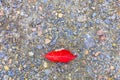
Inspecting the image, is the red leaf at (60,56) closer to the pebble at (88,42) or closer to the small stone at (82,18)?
the pebble at (88,42)

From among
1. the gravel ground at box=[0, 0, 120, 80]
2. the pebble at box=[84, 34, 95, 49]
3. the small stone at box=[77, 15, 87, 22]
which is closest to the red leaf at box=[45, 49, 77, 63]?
the gravel ground at box=[0, 0, 120, 80]

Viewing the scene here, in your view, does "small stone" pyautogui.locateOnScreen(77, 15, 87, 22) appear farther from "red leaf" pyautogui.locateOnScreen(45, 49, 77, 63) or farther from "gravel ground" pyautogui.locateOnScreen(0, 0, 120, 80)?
"red leaf" pyautogui.locateOnScreen(45, 49, 77, 63)

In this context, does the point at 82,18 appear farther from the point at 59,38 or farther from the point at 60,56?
the point at 60,56

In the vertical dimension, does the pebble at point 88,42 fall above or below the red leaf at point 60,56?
above

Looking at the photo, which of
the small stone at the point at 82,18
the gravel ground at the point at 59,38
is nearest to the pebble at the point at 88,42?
the gravel ground at the point at 59,38

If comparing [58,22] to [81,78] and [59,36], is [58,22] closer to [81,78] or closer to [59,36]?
[59,36]

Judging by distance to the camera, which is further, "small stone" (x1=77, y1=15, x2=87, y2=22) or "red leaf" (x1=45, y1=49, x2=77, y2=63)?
"small stone" (x1=77, y1=15, x2=87, y2=22)

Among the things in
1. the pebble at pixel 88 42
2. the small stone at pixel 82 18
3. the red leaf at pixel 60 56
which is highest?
the small stone at pixel 82 18

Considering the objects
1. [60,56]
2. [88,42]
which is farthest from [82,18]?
[60,56]
